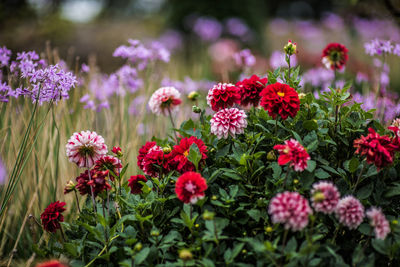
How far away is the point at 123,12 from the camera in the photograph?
24391 mm

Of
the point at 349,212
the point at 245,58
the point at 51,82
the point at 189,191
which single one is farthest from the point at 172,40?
the point at 349,212

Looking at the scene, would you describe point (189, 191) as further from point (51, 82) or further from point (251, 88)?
point (51, 82)

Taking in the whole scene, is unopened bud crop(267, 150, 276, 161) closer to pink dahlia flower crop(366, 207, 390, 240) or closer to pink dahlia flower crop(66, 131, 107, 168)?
pink dahlia flower crop(366, 207, 390, 240)

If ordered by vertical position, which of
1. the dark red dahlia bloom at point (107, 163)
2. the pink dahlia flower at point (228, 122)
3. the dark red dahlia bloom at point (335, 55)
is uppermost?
the dark red dahlia bloom at point (335, 55)

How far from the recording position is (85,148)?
4.40 ft

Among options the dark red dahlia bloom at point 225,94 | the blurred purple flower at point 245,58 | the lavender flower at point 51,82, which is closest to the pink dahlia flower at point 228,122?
the dark red dahlia bloom at point 225,94

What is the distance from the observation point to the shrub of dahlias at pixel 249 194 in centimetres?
113

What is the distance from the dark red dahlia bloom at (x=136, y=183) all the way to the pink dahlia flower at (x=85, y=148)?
0.16 meters

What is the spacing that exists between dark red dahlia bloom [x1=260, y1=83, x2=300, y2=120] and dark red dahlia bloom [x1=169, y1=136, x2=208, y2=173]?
0.30 m

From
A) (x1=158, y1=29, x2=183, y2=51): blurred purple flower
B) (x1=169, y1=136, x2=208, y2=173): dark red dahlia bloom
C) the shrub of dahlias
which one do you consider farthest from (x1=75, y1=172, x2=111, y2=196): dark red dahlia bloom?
(x1=158, y1=29, x2=183, y2=51): blurred purple flower

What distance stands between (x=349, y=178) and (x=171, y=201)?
761 mm

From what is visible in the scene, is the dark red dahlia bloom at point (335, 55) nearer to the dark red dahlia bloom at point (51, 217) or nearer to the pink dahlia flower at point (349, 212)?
the pink dahlia flower at point (349, 212)

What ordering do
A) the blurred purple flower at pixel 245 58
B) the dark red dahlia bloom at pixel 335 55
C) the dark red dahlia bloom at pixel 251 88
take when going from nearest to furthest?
the dark red dahlia bloom at pixel 251 88 < the dark red dahlia bloom at pixel 335 55 < the blurred purple flower at pixel 245 58

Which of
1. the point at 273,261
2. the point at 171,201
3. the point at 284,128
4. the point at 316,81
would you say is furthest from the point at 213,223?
the point at 316,81
